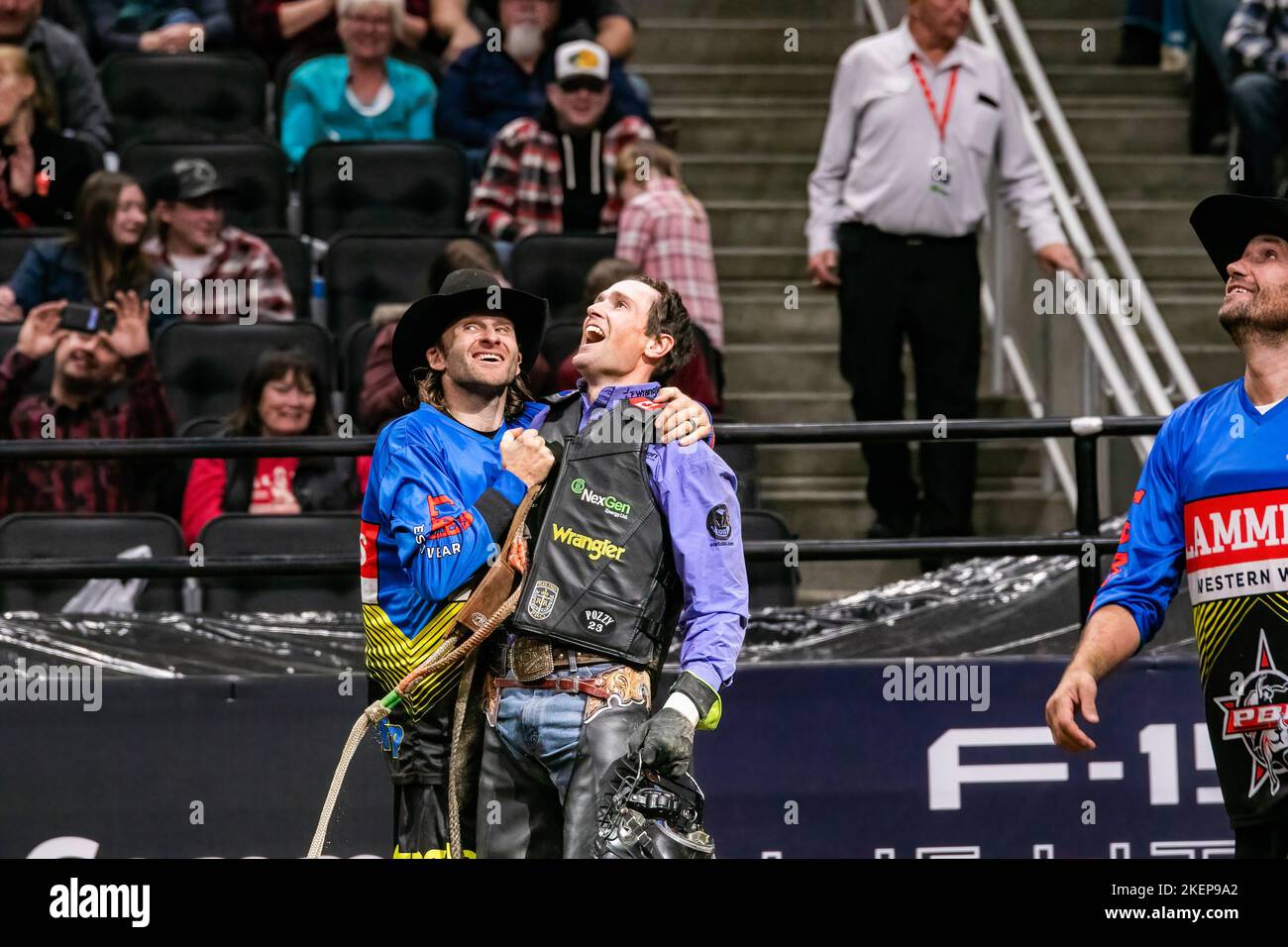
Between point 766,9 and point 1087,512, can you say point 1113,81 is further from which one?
point 1087,512

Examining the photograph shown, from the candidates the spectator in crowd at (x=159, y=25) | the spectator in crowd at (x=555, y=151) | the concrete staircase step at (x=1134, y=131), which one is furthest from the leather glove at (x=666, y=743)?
the concrete staircase step at (x=1134, y=131)

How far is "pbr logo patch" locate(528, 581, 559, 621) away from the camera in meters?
4.75

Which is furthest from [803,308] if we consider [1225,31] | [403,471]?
[403,471]

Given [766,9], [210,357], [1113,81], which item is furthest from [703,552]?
[766,9]

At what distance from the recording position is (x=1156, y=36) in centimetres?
1148

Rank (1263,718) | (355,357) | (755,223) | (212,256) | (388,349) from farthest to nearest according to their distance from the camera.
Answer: (755,223) < (212,256) < (355,357) < (388,349) < (1263,718)

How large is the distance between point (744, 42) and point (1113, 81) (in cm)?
195

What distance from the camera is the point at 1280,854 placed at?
4.74 metres

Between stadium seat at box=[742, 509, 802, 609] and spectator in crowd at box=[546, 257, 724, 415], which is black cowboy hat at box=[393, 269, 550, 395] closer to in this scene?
stadium seat at box=[742, 509, 802, 609]

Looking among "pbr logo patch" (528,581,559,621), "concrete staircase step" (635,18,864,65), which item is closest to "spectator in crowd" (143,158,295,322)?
"concrete staircase step" (635,18,864,65)

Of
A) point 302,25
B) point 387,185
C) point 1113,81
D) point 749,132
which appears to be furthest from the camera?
point 1113,81

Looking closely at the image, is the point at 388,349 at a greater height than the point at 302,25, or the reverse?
the point at 302,25

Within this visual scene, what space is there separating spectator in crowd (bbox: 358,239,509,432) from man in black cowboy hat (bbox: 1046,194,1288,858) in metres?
2.90
